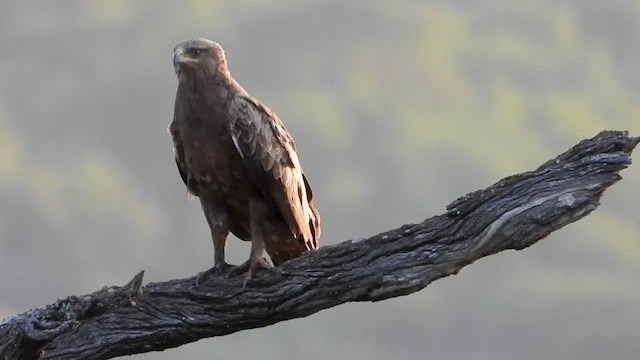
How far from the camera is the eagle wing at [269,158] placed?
6913 mm

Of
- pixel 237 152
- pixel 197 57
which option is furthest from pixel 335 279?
pixel 197 57

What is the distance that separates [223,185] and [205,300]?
0.77 meters

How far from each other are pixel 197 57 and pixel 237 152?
26.3 inches

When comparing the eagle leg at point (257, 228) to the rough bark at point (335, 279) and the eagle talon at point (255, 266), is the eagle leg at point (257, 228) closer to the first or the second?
the eagle talon at point (255, 266)

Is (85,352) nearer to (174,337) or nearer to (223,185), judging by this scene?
(174,337)

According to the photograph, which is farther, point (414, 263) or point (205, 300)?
point (205, 300)

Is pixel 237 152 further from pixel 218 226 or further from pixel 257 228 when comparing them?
pixel 218 226

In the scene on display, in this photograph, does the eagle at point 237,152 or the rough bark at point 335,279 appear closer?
the rough bark at point 335,279

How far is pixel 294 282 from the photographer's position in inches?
258

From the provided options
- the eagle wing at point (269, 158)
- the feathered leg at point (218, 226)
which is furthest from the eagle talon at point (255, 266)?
the feathered leg at point (218, 226)

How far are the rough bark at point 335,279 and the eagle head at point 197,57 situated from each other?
1348 mm

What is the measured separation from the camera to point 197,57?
278 inches

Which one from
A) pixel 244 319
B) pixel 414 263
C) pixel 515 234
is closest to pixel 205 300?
pixel 244 319

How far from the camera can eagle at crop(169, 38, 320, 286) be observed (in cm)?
694
